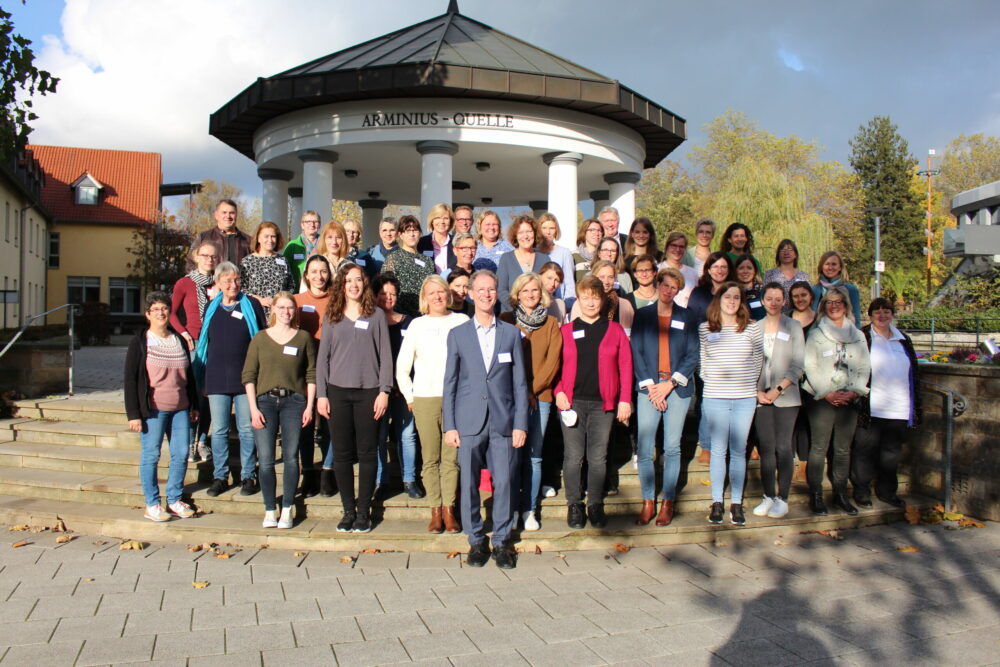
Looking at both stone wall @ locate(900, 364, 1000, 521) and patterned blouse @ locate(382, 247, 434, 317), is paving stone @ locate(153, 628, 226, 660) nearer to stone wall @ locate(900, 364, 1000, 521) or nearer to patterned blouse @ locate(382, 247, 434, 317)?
patterned blouse @ locate(382, 247, 434, 317)

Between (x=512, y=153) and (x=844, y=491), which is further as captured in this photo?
(x=512, y=153)

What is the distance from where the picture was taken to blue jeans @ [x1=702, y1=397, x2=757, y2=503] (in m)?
6.18

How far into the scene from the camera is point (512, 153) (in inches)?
632

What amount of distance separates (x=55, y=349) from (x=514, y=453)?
7.81 meters

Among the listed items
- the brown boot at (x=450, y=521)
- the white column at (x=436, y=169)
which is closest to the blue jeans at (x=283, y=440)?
the brown boot at (x=450, y=521)

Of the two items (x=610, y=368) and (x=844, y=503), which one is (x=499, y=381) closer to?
Result: (x=610, y=368)

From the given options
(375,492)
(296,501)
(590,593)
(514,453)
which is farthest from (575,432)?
(296,501)

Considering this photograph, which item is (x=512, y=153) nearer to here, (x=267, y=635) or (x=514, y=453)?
(x=514, y=453)

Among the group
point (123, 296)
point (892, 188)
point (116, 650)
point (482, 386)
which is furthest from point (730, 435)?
point (892, 188)

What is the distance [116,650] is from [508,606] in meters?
2.28

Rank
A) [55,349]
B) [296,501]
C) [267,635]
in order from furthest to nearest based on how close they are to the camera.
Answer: [55,349]
[296,501]
[267,635]

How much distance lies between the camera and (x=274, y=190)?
57.2 ft

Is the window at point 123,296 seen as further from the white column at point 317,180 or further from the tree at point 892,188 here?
the tree at point 892,188

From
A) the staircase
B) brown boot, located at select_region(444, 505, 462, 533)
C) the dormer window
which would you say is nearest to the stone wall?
the staircase
